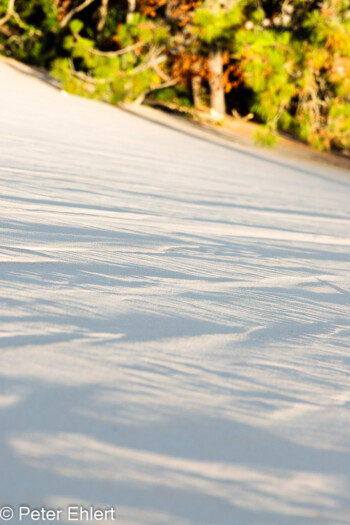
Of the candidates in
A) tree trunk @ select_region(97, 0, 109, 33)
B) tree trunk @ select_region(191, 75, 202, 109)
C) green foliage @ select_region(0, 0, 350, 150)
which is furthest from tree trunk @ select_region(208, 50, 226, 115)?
tree trunk @ select_region(97, 0, 109, 33)

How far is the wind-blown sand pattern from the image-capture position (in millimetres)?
944

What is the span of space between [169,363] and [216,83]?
11.5 m

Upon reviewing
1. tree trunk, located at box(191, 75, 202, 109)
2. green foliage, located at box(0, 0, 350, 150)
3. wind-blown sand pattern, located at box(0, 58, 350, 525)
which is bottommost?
tree trunk, located at box(191, 75, 202, 109)

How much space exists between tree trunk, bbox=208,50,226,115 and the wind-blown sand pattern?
29.9 ft

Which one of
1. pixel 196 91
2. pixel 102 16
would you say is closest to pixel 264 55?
pixel 196 91

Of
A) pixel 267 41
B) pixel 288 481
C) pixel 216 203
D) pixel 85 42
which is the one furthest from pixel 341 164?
pixel 288 481

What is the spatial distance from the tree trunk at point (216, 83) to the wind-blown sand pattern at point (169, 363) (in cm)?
911

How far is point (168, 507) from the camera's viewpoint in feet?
2.95

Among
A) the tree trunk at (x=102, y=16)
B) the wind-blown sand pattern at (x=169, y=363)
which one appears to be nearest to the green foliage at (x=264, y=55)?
the tree trunk at (x=102, y=16)

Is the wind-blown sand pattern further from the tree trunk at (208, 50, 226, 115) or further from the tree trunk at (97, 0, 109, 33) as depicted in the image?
the tree trunk at (97, 0, 109, 33)

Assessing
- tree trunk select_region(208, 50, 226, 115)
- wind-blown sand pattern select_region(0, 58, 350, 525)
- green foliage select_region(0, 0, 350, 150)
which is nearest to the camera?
wind-blown sand pattern select_region(0, 58, 350, 525)

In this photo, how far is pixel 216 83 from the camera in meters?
12.4

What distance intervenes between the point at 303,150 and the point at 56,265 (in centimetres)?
957

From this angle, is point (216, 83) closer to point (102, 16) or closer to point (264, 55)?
point (102, 16)
